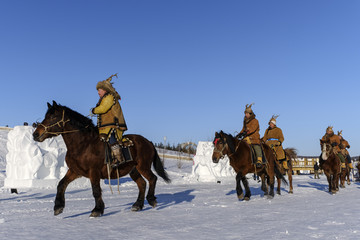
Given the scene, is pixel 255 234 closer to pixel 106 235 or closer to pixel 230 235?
pixel 230 235

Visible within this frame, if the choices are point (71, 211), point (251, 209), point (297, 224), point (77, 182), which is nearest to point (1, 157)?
point (77, 182)

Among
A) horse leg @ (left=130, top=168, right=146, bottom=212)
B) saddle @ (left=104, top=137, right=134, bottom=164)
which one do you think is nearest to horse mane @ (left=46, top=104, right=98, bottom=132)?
saddle @ (left=104, top=137, right=134, bottom=164)

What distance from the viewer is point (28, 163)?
50.1ft

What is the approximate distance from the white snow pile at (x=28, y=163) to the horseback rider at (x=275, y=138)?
9.22 metres

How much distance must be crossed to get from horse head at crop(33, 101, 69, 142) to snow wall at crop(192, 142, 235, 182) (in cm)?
1620

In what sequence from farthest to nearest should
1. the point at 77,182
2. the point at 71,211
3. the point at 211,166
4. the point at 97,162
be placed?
the point at 211,166, the point at 77,182, the point at 71,211, the point at 97,162

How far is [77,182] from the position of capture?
646 inches

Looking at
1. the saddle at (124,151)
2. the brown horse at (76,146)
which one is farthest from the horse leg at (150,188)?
the brown horse at (76,146)

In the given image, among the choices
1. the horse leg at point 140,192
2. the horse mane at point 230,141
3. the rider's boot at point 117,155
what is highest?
the horse mane at point 230,141

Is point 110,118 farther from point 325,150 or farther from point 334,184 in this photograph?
point 325,150

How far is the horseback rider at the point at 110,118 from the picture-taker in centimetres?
664

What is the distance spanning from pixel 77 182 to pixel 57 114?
10.6m

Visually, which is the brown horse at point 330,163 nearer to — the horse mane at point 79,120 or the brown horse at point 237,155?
the brown horse at point 237,155

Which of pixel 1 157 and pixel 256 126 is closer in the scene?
pixel 256 126
